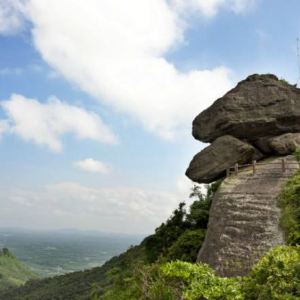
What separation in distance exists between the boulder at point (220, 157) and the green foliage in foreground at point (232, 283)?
16.5 m

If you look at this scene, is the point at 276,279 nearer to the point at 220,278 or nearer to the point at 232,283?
the point at 232,283

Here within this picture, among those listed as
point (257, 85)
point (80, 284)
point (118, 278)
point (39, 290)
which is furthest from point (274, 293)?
point (39, 290)

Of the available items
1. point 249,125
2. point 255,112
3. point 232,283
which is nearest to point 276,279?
point 232,283

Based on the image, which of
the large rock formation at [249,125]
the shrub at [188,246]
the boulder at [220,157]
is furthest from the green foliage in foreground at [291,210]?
the large rock formation at [249,125]

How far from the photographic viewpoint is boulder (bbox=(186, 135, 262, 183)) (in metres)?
31.3

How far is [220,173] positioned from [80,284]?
101 meters

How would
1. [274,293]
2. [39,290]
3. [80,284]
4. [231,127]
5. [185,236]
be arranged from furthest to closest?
[39,290] < [80,284] < [231,127] < [185,236] < [274,293]

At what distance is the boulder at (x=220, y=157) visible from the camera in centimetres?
3128

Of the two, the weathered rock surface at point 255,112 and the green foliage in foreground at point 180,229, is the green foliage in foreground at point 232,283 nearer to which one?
the green foliage in foreground at point 180,229

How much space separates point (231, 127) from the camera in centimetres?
3266

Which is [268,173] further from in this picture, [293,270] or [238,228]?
[293,270]

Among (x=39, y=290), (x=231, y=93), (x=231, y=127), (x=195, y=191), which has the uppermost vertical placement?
(x=231, y=93)

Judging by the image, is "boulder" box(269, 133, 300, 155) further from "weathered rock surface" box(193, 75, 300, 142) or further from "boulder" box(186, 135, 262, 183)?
"boulder" box(186, 135, 262, 183)

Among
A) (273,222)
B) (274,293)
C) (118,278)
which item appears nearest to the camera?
(274,293)
